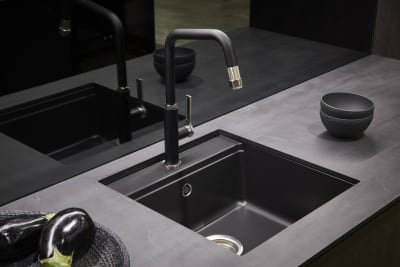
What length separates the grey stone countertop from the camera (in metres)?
A: 1.19

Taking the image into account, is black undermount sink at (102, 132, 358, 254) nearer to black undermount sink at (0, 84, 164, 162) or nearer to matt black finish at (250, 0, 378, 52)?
black undermount sink at (0, 84, 164, 162)

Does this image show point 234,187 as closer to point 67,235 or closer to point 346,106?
point 346,106

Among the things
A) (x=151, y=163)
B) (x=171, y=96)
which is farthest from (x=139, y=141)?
(x=171, y=96)

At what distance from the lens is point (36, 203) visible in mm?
1322

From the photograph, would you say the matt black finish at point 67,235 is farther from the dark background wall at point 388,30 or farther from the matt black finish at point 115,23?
the dark background wall at point 388,30

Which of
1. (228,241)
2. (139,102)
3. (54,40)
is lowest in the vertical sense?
(228,241)

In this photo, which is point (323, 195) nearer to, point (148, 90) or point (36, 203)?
point (148, 90)

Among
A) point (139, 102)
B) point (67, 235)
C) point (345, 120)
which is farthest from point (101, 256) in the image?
point (345, 120)

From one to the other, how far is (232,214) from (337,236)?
49 cm

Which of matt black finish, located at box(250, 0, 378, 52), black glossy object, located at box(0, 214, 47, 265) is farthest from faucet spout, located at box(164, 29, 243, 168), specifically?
matt black finish, located at box(250, 0, 378, 52)

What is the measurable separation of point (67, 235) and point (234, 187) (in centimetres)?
72

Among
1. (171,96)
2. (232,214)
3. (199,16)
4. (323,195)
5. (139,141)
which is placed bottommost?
(232,214)

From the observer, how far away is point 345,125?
161cm

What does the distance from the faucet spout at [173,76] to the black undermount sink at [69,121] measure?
0.15 meters
